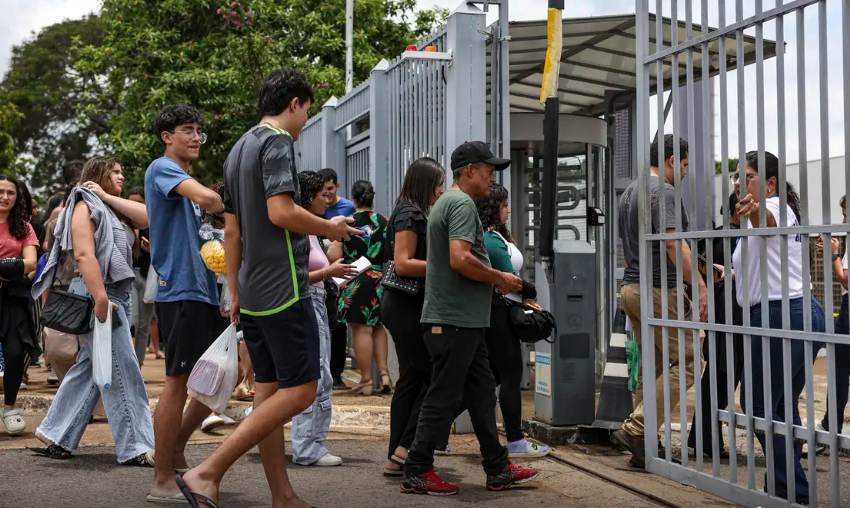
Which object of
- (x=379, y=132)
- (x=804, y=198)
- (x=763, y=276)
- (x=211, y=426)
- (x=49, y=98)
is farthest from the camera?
(x=49, y=98)

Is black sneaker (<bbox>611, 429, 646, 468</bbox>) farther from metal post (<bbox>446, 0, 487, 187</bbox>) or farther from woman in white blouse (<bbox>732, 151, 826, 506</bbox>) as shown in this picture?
metal post (<bbox>446, 0, 487, 187</bbox>)

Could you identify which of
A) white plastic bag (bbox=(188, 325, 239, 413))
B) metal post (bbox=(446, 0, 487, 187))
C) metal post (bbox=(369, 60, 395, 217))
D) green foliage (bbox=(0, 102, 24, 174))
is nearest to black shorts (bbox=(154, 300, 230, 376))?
white plastic bag (bbox=(188, 325, 239, 413))

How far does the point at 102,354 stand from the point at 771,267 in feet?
11.9

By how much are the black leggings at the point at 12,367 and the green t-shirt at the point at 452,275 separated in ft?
11.0

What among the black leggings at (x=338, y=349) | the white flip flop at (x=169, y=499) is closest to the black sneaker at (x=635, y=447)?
the white flip flop at (x=169, y=499)

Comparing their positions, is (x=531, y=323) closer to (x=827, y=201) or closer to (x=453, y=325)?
(x=453, y=325)

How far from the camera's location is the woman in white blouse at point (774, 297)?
472 centimetres

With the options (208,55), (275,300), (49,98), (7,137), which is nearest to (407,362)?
(275,300)

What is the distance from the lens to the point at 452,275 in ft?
17.4

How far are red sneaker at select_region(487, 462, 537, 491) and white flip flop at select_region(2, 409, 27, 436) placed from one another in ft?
11.3

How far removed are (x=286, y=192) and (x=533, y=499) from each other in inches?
81.4

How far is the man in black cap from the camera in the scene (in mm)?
5238

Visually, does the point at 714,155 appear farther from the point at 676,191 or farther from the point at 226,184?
the point at 226,184

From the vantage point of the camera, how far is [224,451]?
14.4 ft
